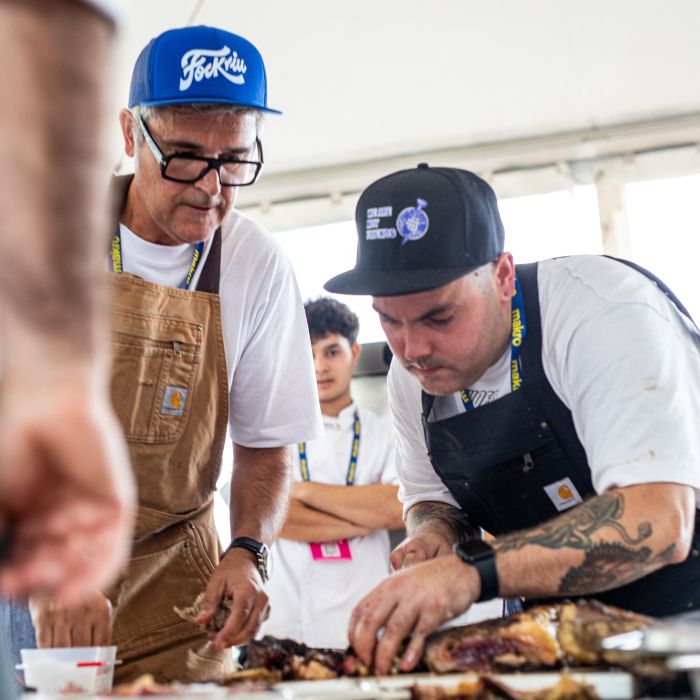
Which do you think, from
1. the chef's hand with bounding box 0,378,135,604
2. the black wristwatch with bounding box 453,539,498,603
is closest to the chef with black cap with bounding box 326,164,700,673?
the black wristwatch with bounding box 453,539,498,603

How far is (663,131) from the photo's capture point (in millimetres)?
5566

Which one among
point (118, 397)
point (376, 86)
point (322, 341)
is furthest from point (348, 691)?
point (376, 86)

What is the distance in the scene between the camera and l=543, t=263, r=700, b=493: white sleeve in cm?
206

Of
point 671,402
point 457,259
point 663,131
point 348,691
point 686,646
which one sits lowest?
point 348,691

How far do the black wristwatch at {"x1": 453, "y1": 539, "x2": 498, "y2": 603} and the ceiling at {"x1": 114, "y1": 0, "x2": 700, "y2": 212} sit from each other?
10.5 ft

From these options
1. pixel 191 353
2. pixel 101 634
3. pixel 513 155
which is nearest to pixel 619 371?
pixel 191 353

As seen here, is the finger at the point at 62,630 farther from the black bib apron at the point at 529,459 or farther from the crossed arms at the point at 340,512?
the crossed arms at the point at 340,512

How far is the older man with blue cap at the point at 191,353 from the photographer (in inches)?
99.2

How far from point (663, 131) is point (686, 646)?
192 inches

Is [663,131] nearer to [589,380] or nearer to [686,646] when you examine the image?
[589,380]

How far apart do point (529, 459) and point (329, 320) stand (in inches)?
112

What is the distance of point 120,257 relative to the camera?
2727 mm

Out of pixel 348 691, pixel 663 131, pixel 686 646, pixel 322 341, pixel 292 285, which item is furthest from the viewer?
pixel 663 131

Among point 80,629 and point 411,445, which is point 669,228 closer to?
point 411,445
